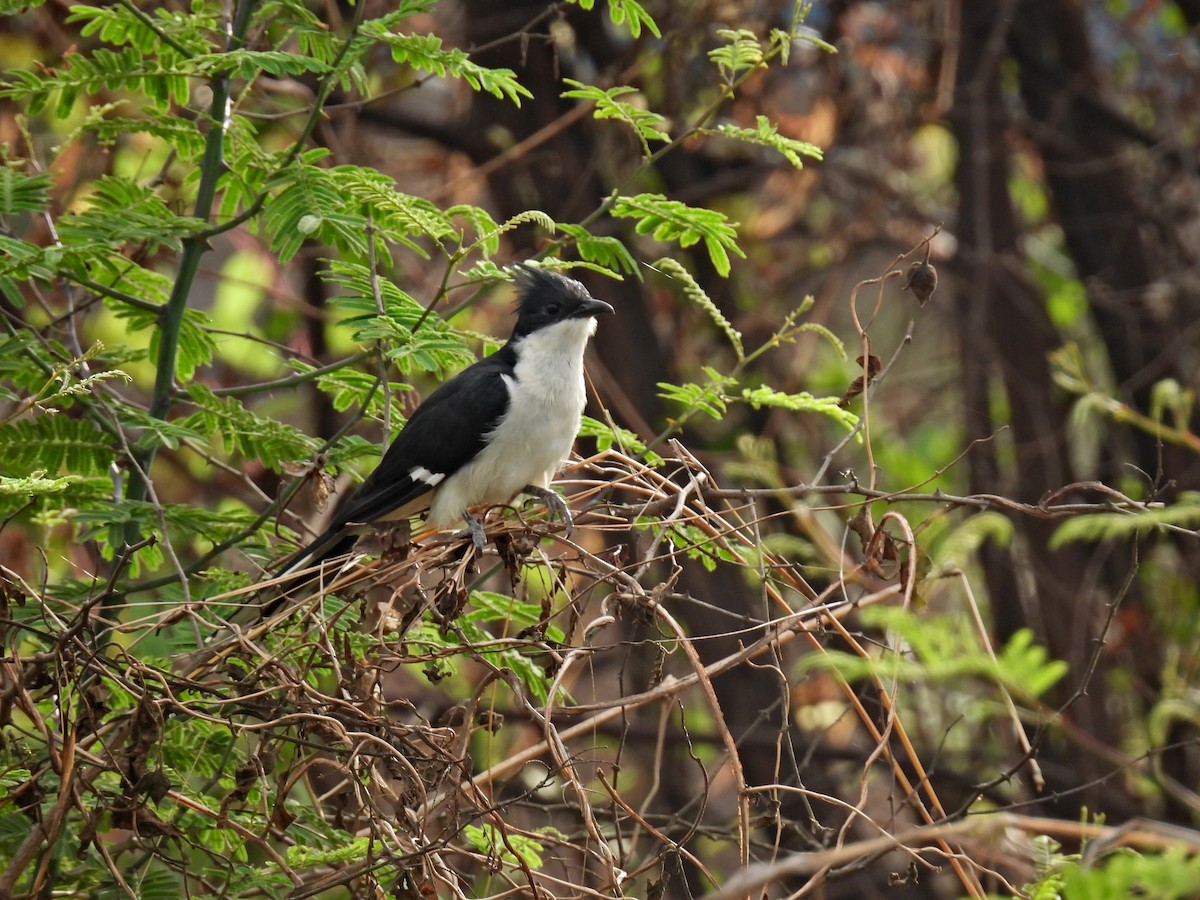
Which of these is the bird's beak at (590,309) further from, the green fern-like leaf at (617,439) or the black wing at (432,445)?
the green fern-like leaf at (617,439)

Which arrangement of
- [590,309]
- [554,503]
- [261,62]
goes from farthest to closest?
[590,309] < [554,503] < [261,62]

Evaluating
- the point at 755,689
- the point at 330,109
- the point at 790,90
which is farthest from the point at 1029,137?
the point at 330,109

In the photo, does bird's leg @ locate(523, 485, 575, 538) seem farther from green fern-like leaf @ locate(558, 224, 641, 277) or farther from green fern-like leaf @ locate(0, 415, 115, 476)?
green fern-like leaf @ locate(0, 415, 115, 476)

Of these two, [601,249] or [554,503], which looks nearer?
[601,249]

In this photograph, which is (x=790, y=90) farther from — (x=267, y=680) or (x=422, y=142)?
(x=267, y=680)

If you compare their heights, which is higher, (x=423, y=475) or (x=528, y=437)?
(x=528, y=437)

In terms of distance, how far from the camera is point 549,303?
4266 mm

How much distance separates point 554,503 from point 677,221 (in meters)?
0.77

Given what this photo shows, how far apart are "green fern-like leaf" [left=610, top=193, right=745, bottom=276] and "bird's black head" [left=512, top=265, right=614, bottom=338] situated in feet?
3.00

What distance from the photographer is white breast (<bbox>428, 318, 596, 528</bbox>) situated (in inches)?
149

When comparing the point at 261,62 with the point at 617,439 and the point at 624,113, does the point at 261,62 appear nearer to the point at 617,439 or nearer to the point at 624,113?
the point at 624,113

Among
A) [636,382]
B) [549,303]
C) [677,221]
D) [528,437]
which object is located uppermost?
[677,221]

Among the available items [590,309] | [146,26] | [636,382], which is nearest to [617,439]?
[590,309]

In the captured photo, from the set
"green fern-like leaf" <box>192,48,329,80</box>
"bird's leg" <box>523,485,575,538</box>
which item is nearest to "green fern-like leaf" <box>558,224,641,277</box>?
"bird's leg" <box>523,485,575,538</box>
